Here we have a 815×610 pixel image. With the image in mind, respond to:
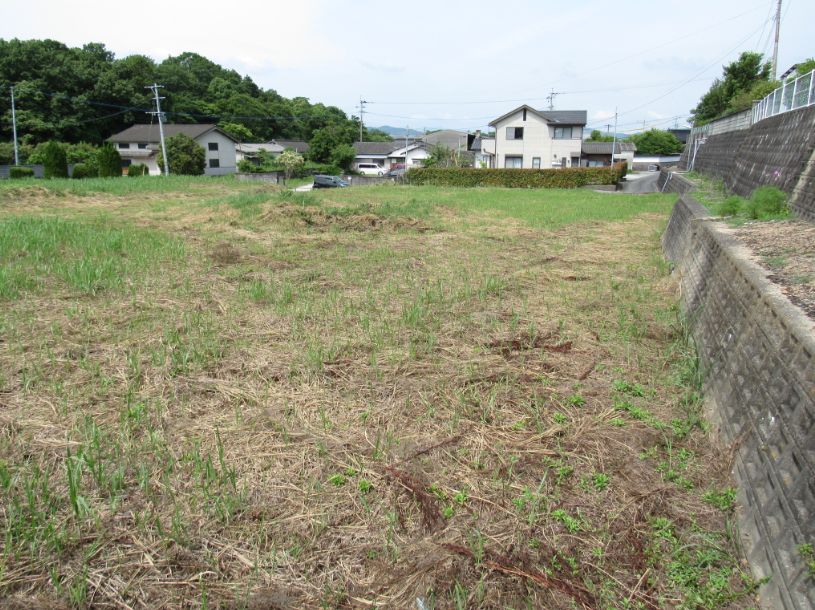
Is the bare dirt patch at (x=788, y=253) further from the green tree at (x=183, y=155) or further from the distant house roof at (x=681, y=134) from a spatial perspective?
the distant house roof at (x=681, y=134)

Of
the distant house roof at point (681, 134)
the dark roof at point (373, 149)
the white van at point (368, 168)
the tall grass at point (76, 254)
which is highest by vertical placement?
the distant house roof at point (681, 134)

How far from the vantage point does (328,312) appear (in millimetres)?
5438

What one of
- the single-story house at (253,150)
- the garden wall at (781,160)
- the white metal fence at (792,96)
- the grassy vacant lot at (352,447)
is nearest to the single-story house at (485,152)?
the single-story house at (253,150)

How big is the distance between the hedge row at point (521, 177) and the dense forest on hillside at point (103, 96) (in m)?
34.9

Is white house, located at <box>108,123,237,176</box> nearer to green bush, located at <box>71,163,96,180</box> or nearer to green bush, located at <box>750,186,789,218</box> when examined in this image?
green bush, located at <box>71,163,96,180</box>

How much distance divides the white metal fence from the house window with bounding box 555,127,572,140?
2518 cm

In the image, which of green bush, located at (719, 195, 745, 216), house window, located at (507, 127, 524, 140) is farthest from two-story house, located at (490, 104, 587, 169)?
green bush, located at (719, 195, 745, 216)

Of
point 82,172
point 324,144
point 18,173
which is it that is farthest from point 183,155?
point 324,144

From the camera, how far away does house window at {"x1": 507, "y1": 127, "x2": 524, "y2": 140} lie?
1603 inches

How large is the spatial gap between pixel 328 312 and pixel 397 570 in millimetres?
3507

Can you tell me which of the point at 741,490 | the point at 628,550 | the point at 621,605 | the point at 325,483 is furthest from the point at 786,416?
the point at 325,483

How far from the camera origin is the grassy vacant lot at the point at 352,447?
2.13 m

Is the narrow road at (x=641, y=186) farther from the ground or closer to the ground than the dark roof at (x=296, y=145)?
closer to the ground

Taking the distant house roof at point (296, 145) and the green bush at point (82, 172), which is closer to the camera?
the green bush at point (82, 172)
